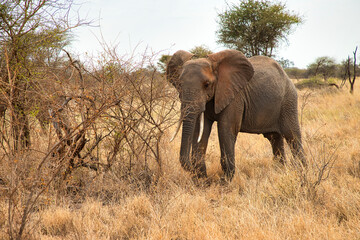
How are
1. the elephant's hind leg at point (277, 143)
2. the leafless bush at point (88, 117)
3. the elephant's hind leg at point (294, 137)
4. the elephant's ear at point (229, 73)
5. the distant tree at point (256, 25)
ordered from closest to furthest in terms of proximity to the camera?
the leafless bush at point (88, 117)
the elephant's ear at point (229, 73)
the elephant's hind leg at point (294, 137)
the elephant's hind leg at point (277, 143)
the distant tree at point (256, 25)

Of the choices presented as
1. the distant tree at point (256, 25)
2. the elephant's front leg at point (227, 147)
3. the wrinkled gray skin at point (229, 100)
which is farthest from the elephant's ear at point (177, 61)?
the distant tree at point (256, 25)

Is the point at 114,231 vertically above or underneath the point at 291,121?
underneath

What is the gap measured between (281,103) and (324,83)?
14435 millimetres

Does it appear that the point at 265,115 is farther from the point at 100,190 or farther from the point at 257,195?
the point at 100,190

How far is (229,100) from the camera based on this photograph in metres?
5.36

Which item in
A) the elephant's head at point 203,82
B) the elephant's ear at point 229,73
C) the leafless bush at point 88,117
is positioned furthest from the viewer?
the elephant's ear at point 229,73

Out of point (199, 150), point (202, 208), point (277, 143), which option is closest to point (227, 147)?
point (199, 150)

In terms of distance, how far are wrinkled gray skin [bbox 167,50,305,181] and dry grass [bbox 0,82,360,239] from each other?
55 cm

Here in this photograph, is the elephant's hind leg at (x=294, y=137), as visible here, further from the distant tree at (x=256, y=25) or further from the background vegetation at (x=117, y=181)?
the distant tree at (x=256, y=25)

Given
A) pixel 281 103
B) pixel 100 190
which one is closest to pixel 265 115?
pixel 281 103

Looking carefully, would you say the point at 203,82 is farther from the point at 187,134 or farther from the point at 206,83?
the point at 187,134

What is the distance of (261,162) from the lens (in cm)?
656

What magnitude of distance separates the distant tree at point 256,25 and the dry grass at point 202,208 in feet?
45.1

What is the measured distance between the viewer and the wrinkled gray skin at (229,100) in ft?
16.6
